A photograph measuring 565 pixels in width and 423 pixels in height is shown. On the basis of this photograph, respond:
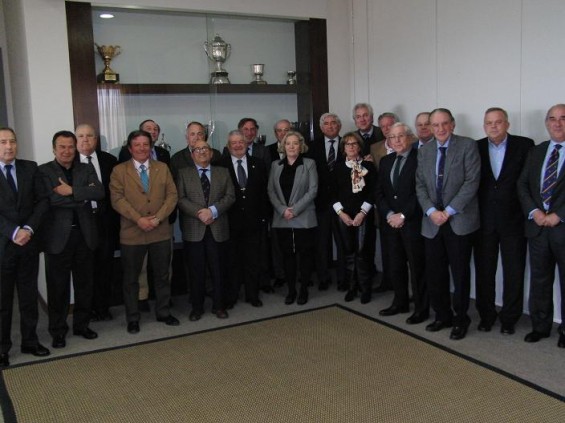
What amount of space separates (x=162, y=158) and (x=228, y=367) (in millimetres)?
2267

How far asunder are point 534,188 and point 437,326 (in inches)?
50.0

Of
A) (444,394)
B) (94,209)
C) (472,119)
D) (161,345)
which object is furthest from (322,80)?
(444,394)

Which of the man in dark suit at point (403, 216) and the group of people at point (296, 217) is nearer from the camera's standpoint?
the group of people at point (296, 217)

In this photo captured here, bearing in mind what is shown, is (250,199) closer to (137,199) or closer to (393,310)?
(137,199)

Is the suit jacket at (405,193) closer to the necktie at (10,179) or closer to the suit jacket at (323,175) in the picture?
the suit jacket at (323,175)

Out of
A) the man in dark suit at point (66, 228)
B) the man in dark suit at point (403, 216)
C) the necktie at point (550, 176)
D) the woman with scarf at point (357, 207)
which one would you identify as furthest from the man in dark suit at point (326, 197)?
→ the man in dark suit at point (66, 228)

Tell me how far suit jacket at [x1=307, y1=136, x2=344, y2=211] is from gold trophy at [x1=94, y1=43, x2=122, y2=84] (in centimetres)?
213

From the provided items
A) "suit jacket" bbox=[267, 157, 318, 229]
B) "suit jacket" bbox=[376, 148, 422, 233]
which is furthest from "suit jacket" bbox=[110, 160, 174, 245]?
"suit jacket" bbox=[376, 148, 422, 233]

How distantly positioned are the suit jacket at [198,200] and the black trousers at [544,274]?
2.45 m

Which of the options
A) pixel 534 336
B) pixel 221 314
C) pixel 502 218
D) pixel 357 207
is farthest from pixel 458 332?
pixel 221 314

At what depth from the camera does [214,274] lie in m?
4.98

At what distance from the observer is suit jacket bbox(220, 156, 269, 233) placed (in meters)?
5.09

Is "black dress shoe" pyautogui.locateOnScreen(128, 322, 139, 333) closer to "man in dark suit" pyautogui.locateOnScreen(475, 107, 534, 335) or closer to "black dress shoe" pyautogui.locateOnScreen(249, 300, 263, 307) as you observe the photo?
"black dress shoe" pyautogui.locateOnScreen(249, 300, 263, 307)

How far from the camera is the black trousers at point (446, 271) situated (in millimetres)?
4262
